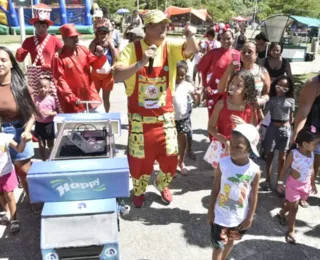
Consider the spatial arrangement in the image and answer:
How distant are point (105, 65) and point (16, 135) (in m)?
1.48

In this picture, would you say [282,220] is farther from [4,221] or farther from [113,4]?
[113,4]

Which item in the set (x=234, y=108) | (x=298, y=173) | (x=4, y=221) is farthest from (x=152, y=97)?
(x=4, y=221)

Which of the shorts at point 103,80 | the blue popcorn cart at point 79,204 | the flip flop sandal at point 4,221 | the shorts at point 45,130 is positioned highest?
the shorts at point 103,80

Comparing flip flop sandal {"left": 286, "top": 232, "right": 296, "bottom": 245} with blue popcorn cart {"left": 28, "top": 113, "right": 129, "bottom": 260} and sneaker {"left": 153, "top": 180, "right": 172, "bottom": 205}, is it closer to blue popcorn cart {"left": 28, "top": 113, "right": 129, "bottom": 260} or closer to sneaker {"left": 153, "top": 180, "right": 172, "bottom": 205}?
sneaker {"left": 153, "top": 180, "right": 172, "bottom": 205}

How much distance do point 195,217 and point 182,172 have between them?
104 centimetres

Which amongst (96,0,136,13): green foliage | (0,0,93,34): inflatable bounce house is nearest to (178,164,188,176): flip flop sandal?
(0,0,93,34): inflatable bounce house

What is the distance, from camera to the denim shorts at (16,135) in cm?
309

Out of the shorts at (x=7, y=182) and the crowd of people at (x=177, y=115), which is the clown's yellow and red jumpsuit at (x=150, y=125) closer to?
the crowd of people at (x=177, y=115)

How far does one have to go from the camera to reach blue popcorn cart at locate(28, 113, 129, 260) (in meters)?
2.37

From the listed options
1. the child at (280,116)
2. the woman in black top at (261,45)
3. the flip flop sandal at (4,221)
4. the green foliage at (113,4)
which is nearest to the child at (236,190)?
the child at (280,116)

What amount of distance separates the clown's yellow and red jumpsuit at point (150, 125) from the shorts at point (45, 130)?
1340 mm

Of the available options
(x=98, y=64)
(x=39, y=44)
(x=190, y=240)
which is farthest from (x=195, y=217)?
(x=39, y=44)

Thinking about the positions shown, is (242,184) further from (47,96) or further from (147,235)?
(47,96)

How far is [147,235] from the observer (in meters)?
3.21
